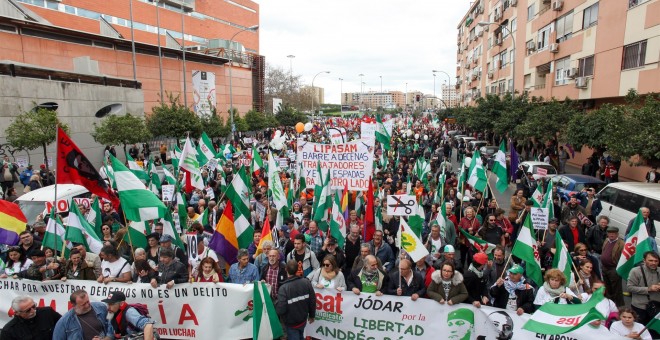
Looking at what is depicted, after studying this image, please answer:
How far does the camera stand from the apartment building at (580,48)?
19.1 m

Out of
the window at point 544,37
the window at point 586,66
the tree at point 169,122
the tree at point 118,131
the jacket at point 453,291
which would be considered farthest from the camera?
the window at point 544,37

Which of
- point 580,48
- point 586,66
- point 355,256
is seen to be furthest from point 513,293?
point 580,48

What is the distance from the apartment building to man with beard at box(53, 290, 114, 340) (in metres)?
21.5

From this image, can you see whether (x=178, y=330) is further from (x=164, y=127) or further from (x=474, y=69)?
(x=474, y=69)

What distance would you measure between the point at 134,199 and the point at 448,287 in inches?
197

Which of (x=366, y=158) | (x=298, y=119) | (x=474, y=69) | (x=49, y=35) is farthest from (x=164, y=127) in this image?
(x=474, y=69)

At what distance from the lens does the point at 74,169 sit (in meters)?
6.87

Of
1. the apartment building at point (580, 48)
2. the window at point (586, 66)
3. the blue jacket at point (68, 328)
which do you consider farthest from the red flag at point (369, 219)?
the window at point (586, 66)

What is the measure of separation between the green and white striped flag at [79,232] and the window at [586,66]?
83.7 feet

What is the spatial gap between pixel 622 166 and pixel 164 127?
26.7 meters

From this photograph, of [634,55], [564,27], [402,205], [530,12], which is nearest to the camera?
[402,205]

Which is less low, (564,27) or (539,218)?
(564,27)

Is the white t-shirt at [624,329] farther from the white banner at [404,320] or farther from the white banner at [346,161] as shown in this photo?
the white banner at [346,161]

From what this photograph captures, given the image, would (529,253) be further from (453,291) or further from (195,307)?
(195,307)
